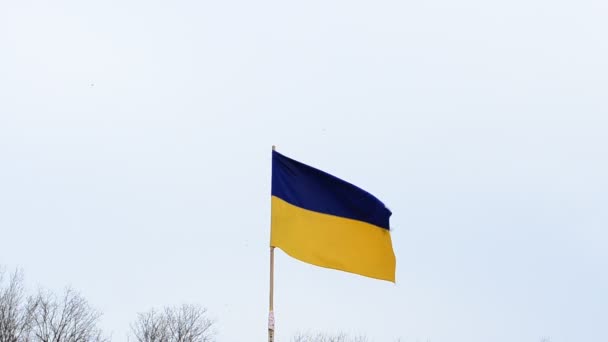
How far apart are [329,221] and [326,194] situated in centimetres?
47

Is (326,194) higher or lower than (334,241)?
higher

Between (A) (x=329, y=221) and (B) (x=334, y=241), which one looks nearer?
(B) (x=334, y=241)

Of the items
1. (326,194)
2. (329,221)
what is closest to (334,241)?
(329,221)

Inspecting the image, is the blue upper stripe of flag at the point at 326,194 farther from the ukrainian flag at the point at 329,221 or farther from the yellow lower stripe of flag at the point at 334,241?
the yellow lower stripe of flag at the point at 334,241

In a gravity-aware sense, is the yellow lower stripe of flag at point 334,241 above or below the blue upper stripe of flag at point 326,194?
below

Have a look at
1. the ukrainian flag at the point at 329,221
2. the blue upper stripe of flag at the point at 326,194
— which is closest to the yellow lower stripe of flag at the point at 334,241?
the ukrainian flag at the point at 329,221


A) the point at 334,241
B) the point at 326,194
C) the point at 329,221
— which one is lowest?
the point at 334,241

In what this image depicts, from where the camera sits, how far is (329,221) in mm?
17766

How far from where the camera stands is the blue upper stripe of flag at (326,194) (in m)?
17.7

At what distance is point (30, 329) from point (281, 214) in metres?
40.8

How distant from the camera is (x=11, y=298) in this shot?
55156 millimetres

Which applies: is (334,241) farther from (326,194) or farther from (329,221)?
(326,194)

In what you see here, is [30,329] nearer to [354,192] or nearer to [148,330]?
[148,330]

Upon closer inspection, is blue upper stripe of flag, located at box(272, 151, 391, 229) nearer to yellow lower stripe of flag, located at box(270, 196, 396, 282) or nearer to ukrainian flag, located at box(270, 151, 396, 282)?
ukrainian flag, located at box(270, 151, 396, 282)
